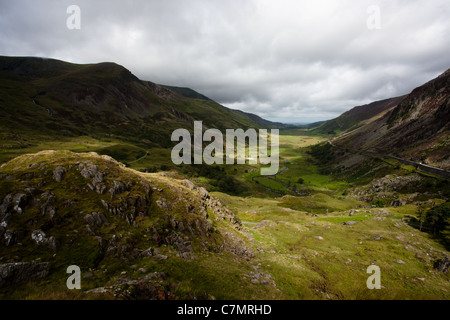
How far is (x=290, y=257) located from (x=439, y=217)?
2040 inches

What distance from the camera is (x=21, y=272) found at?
1880 cm

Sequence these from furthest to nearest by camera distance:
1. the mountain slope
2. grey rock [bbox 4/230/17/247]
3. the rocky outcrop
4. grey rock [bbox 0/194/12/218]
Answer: grey rock [bbox 0/194/12/218] → grey rock [bbox 4/230/17/247] → the mountain slope → the rocky outcrop

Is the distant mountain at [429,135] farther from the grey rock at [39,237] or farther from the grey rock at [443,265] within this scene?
the grey rock at [39,237]

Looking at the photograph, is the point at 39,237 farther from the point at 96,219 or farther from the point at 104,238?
the point at 104,238

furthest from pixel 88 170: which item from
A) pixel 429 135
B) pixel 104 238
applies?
pixel 429 135

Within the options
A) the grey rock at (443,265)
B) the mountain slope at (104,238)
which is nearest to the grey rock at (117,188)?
the mountain slope at (104,238)

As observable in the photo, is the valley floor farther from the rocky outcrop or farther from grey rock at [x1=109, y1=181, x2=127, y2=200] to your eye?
grey rock at [x1=109, y1=181, x2=127, y2=200]

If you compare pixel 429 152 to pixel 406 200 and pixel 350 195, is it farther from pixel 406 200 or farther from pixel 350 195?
pixel 406 200

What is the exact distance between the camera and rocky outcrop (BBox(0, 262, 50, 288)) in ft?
58.0

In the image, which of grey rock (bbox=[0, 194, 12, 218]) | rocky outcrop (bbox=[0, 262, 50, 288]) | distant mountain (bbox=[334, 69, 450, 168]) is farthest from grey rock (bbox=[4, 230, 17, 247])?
distant mountain (bbox=[334, 69, 450, 168])

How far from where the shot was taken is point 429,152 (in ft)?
431


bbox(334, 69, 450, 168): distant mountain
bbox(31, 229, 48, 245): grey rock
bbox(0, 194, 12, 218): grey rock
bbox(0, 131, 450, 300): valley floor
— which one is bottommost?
bbox(0, 131, 450, 300): valley floor

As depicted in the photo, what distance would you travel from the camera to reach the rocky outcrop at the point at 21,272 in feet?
58.0

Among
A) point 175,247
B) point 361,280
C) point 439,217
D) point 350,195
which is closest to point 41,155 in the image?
point 175,247
